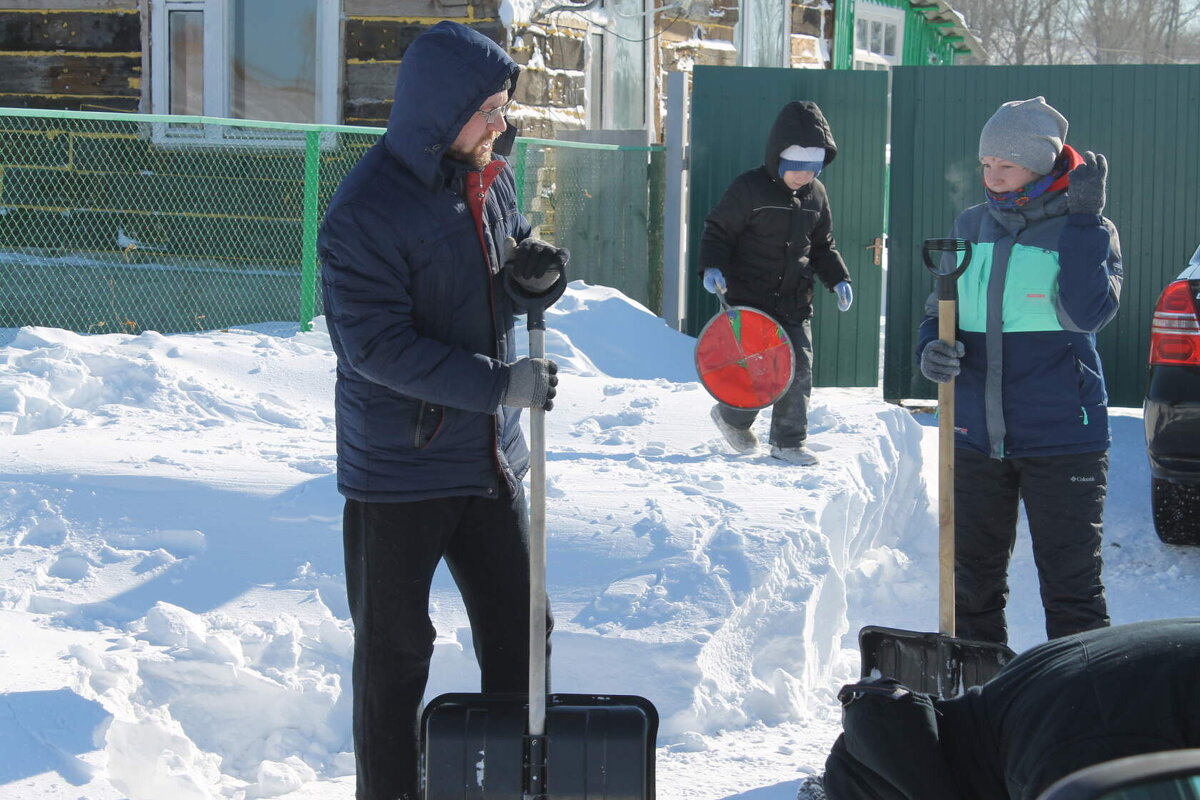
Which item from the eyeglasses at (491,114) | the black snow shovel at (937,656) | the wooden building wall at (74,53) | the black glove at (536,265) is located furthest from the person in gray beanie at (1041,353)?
the wooden building wall at (74,53)

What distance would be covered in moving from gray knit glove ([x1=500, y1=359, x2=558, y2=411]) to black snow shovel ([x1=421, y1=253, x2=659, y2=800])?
0.07 m

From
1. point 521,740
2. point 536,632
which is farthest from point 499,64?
point 521,740

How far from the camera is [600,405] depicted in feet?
23.3

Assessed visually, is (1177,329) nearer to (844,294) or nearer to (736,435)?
(844,294)

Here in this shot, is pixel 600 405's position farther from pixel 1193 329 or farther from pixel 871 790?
pixel 871 790

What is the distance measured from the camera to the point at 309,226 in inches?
329

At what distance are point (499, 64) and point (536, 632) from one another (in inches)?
49.4

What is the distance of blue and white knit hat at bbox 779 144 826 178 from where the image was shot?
6629mm

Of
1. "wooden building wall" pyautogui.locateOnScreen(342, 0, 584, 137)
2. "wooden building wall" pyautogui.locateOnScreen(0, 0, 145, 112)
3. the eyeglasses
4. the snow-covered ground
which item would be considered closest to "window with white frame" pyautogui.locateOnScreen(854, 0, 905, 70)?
"wooden building wall" pyautogui.locateOnScreen(342, 0, 584, 137)

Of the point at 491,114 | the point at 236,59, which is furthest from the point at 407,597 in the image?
the point at 236,59

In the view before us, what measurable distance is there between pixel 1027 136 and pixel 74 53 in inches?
327

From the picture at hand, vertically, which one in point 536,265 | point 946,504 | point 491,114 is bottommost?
point 946,504

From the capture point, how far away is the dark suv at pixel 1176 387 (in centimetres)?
555

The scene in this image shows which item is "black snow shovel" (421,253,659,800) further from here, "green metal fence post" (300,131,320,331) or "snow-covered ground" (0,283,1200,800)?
"green metal fence post" (300,131,320,331)
